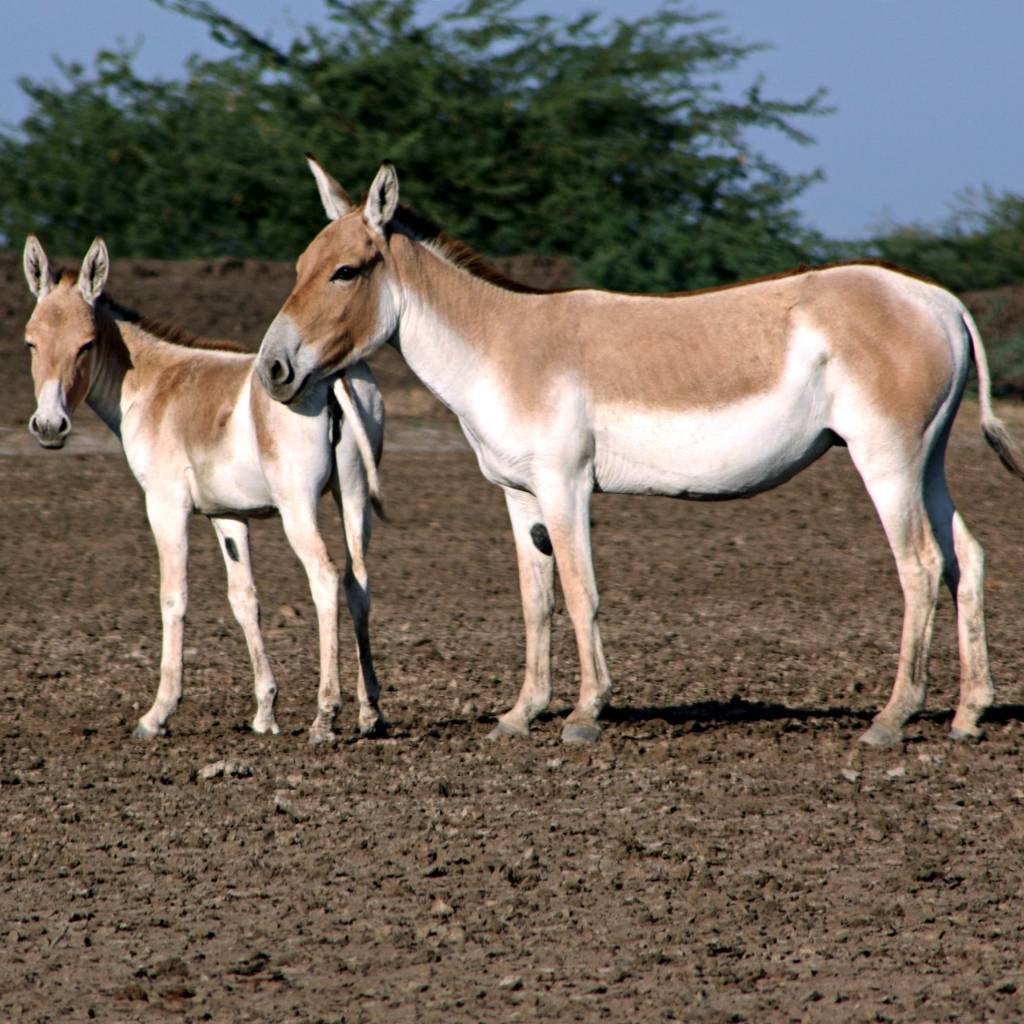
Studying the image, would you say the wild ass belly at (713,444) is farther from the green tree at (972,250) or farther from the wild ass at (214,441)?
the green tree at (972,250)

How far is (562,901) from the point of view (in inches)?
209

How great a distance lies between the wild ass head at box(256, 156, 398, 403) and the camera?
6719 millimetres

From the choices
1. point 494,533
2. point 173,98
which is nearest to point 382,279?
point 494,533

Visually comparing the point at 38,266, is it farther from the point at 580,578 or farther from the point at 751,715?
the point at 751,715

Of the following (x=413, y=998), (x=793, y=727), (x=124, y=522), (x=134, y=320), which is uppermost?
(x=134, y=320)

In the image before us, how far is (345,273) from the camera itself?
6.88 m

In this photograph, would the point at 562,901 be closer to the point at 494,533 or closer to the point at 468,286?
the point at 468,286

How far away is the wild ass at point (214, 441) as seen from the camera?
Result: 730 centimetres

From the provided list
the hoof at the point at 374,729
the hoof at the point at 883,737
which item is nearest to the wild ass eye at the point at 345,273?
the hoof at the point at 374,729

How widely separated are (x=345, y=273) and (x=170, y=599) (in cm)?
184

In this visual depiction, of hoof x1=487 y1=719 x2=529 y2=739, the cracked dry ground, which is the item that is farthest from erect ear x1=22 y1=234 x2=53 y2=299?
hoof x1=487 y1=719 x2=529 y2=739

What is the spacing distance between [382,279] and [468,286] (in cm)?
42

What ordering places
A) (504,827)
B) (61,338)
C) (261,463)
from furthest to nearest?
(61,338) < (261,463) < (504,827)

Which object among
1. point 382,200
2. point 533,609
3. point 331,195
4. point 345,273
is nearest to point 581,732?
point 533,609
